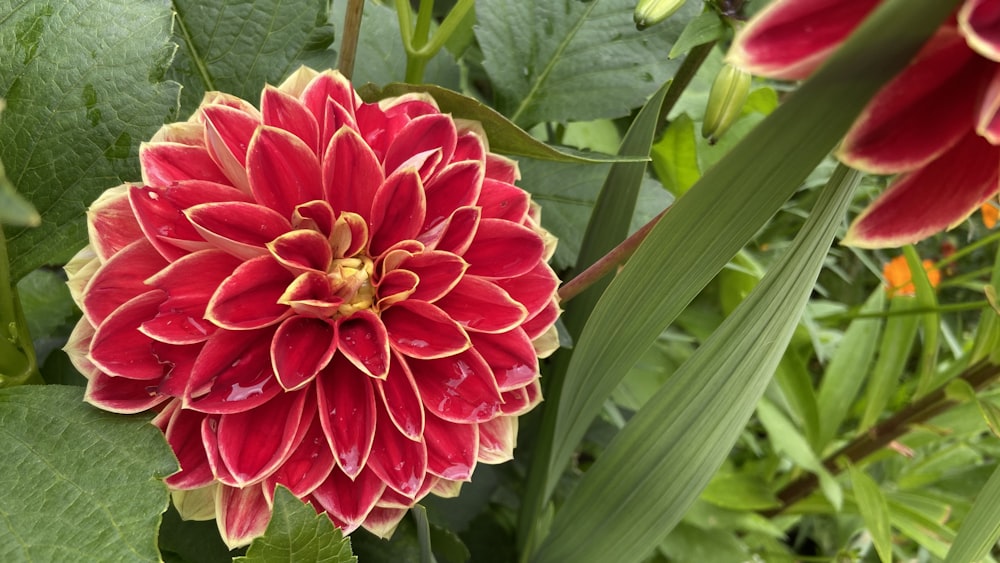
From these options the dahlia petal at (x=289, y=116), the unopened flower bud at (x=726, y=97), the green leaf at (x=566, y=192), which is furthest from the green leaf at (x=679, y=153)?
the dahlia petal at (x=289, y=116)

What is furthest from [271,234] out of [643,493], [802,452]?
[802,452]

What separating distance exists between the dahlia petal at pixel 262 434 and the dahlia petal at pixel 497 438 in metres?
0.07

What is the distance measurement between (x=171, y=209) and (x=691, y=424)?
0.21 metres

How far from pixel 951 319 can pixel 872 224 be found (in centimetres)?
94

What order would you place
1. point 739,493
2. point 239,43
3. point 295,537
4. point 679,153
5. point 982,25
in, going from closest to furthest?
1. point 982,25
2. point 295,537
3. point 239,43
4. point 679,153
5. point 739,493

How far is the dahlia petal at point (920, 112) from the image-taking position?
0.17m

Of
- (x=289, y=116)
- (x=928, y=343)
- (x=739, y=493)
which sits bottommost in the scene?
(x=739, y=493)

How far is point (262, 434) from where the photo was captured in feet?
0.94

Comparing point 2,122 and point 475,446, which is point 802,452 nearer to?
point 475,446

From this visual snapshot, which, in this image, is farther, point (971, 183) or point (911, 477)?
point (911, 477)

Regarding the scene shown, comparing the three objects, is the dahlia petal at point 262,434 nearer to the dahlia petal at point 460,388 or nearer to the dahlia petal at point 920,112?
the dahlia petal at point 460,388

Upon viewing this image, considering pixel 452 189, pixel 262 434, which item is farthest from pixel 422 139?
pixel 262 434

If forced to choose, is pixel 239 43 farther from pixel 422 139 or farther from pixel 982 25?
pixel 982 25

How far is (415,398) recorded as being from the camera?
0.29 m
